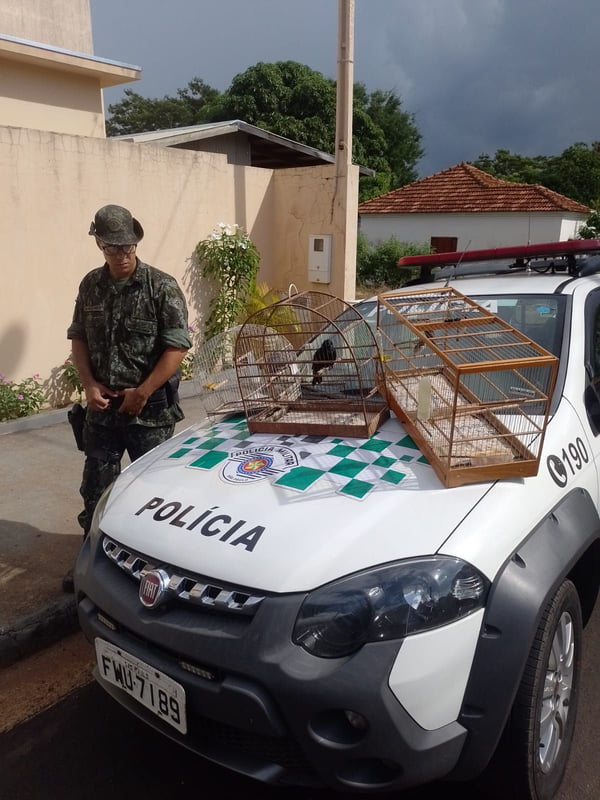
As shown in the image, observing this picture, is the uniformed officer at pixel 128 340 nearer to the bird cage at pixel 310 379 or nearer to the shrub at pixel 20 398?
the bird cage at pixel 310 379

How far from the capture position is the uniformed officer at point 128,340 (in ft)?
9.28

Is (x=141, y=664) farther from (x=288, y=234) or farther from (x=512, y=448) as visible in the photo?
(x=288, y=234)

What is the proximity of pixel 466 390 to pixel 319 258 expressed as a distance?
557 centimetres

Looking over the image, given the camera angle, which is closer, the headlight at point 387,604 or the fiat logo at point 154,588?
the headlight at point 387,604

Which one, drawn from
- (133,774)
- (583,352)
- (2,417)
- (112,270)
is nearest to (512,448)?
(583,352)

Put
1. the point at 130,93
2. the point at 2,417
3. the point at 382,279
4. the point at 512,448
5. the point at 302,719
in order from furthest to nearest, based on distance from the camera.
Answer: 1. the point at 130,93
2. the point at 382,279
3. the point at 2,417
4. the point at 512,448
5. the point at 302,719

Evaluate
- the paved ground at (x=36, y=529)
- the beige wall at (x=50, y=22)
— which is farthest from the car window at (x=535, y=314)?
the beige wall at (x=50, y=22)

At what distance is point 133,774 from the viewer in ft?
6.84

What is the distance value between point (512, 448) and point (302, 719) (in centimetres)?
107

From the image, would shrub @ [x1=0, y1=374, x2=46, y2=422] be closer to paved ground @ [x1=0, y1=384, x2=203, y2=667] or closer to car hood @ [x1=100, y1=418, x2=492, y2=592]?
paved ground @ [x1=0, y1=384, x2=203, y2=667]

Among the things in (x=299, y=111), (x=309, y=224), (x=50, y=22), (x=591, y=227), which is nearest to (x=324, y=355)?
(x=309, y=224)

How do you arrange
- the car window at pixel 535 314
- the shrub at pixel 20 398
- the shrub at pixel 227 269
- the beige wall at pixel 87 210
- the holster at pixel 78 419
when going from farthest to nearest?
the shrub at pixel 227 269
the beige wall at pixel 87 210
the shrub at pixel 20 398
the holster at pixel 78 419
the car window at pixel 535 314

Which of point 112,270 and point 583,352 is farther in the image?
point 112,270

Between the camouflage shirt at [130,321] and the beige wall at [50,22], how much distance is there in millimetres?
8968
